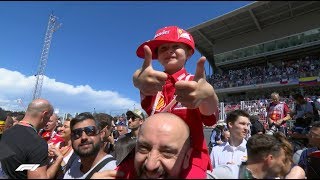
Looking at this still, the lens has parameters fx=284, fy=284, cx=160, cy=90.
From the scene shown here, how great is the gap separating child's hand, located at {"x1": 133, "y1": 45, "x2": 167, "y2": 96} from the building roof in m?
27.7

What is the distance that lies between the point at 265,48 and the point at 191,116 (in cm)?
3586

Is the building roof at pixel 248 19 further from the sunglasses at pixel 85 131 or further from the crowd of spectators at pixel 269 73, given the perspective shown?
the sunglasses at pixel 85 131

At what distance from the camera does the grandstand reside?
2928cm

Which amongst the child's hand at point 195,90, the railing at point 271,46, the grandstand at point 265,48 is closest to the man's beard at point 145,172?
the child's hand at point 195,90

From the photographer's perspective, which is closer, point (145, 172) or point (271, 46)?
point (145, 172)

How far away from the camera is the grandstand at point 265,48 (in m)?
29.3

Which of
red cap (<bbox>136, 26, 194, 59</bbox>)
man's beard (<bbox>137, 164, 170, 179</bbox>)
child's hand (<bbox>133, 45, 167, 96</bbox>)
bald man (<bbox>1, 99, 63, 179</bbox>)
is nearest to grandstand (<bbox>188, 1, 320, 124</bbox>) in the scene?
bald man (<bbox>1, 99, 63, 179</bbox>)

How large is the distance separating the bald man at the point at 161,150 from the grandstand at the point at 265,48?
27096 mm

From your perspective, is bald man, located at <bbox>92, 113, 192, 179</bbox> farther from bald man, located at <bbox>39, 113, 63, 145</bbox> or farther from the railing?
the railing

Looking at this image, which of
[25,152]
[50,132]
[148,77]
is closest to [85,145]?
[25,152]

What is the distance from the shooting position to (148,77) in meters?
1.48

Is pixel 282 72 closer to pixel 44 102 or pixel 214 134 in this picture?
pixel 214 134

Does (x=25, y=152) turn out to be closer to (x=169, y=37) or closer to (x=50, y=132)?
(x=169, y=37)

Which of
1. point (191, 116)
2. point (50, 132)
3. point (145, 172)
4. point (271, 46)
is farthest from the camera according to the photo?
point (271, 46)
